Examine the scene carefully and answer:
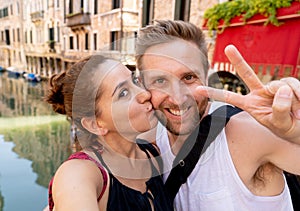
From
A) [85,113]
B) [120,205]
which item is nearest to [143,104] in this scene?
[85,113]

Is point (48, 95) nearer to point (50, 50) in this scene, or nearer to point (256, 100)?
point (256, 100)

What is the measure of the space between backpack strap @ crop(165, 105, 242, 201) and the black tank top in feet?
0.15

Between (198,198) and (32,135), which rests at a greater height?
(198,198)

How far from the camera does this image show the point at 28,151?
8.10m

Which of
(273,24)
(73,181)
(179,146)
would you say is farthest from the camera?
(273,24)

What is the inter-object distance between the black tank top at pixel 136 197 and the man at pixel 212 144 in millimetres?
76

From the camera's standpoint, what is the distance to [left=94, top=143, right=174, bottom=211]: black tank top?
75cm

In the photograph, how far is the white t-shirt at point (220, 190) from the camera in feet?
2.59

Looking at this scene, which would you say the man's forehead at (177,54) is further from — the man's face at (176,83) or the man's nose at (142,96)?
the man's nose at (142,96)

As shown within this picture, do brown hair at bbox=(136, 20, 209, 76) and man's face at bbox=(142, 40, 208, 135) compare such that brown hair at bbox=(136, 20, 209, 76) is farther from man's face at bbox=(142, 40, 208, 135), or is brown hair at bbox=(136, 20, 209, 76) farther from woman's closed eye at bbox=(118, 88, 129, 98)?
woman's closed eye at bbox=(118, 88, 129, 98)

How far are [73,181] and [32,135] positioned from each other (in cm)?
968

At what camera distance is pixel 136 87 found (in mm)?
873

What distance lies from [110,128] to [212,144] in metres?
0.33

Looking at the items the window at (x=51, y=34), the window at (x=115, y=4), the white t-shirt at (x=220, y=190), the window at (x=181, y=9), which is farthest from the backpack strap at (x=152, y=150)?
the window at (x=51, y=34)
